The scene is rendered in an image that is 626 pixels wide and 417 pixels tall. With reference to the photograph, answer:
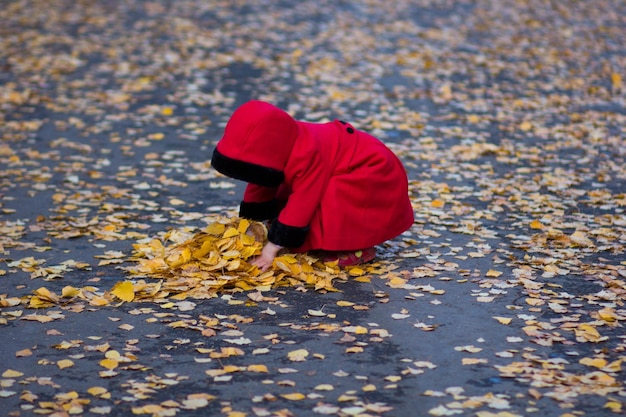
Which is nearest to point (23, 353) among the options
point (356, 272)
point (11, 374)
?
point (11, 374)

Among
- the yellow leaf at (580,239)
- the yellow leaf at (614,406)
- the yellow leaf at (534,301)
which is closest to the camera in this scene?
the yellow leaf at (614,406)

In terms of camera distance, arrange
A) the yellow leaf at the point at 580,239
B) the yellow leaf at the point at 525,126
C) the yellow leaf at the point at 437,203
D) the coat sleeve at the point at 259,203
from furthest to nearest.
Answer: the yellow leaf at the point at 525,126 → the yellow leaf at the point at 437,203 → the yellow leaf at the point at 580,239 → the coat sleeve at the point at 259,203

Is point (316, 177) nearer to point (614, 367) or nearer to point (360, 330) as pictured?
point (360, 330)

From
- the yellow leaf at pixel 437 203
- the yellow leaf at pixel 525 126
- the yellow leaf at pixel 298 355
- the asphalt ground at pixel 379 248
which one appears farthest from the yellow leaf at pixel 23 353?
the yellow leaf at pixel 525 126

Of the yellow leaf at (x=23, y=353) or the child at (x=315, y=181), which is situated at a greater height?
the child at (x=315, y=181)

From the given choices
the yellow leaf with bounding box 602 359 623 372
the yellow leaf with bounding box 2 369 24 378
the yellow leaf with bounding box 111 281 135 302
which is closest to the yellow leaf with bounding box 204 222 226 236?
the yellow leaf with bounding box 111 281 135 302

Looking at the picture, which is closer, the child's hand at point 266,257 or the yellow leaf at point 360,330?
the yellow leaf at point 360,330

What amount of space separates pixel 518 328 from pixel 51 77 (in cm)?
748

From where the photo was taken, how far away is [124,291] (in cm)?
439

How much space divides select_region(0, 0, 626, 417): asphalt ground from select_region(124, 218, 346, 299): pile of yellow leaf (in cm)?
9

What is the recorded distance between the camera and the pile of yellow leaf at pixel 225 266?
4.52 m

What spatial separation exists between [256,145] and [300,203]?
393 millimetres

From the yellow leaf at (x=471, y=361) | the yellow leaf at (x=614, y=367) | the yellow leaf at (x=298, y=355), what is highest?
the yellow leaf at (x=614, y=367)

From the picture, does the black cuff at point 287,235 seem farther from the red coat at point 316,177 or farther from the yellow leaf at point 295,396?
the yellow leaf at point 295,396
